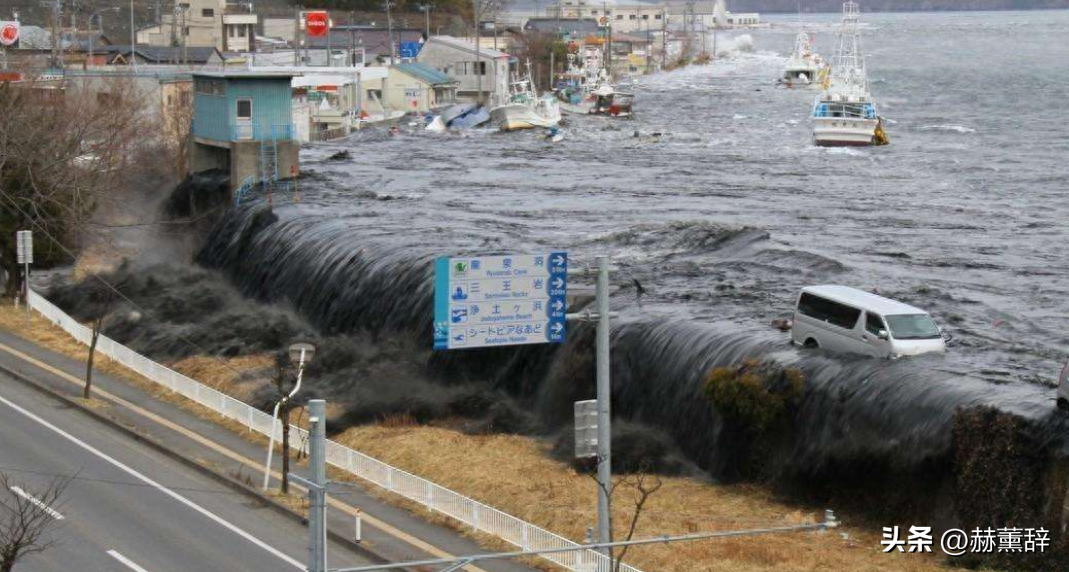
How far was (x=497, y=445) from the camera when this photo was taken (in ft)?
98.3

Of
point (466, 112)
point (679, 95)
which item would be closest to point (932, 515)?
point (466, 112)

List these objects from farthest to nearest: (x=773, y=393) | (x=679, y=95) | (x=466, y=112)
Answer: (x=679, y=95) < (x=466, y=112) < (x=773, y=393)

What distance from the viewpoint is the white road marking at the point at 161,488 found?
2286 centimetres

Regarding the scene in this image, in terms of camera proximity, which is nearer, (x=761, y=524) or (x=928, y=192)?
(x=761, y=524)

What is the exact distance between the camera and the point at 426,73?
109125mm

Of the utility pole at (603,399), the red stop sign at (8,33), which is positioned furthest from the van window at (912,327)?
the red stop sign at (8,33)

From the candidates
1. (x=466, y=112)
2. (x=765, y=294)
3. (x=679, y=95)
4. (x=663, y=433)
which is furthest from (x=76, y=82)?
(x=679, y=95)

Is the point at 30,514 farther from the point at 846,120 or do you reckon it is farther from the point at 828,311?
the point at 846,120

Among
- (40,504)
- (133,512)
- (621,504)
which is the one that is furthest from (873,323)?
(40,504)

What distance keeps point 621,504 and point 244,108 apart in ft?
109

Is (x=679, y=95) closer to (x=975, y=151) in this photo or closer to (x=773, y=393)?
(x=975, y=151)

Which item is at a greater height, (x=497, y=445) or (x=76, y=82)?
(x=76, y=82)

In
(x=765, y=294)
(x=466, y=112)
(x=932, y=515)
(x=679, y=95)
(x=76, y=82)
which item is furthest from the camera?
(x=679, y=95)

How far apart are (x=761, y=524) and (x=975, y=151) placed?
5871cm
